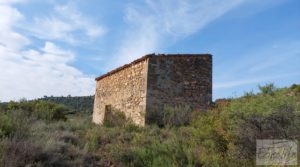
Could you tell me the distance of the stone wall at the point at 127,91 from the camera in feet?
42.2

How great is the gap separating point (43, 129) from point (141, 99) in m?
4.28

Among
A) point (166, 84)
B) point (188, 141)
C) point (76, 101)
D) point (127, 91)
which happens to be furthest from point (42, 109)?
point (76, 101)

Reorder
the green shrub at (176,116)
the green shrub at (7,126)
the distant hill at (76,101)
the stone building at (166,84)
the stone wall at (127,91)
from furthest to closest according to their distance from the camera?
the distant hill at (76,101) < the stone wall at (127,91) < the stone building at (166,84) < the green shrub at (176,116) < the green shrub at (7,126)

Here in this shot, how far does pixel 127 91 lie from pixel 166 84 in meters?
1.94

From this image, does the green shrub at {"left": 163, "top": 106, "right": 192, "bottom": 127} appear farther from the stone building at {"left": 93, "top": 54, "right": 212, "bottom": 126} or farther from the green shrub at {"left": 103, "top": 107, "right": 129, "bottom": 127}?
the green shrub at {"left": 103, "top": 107, "right": 129, "bottom": 127}

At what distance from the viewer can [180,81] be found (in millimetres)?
13070

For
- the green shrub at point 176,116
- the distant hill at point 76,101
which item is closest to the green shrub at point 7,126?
the green shrub at point 176,116

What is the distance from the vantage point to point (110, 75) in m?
16.4

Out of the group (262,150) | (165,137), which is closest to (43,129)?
(165,137)

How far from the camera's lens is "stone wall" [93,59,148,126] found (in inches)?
506

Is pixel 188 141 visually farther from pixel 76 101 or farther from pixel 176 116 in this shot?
pixel 76 101

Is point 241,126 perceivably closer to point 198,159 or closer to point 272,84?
point 198,159

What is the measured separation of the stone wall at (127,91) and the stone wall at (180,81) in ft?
1.19

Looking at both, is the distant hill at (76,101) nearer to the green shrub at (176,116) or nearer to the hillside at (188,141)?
the green shrub at (176,116)
